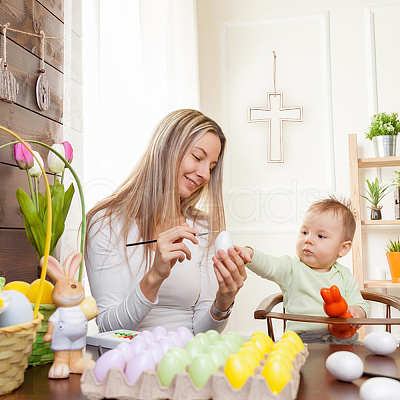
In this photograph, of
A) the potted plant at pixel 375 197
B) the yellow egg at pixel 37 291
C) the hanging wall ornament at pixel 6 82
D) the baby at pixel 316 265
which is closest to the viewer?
the yellow egg at pixel 37 291

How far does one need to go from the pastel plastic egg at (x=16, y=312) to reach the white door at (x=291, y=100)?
8.96ft

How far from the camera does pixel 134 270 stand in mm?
1582

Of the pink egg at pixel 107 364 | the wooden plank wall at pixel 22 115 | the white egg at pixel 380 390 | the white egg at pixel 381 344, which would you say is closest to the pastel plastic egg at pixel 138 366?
the pink egg at pixel 107 364

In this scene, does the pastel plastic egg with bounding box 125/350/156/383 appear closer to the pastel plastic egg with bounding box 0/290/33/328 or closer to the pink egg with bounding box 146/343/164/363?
the pink egg with bounding box 146/343/164/363

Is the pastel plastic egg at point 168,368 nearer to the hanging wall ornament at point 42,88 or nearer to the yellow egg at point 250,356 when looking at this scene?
the yellow egg at point 250,356

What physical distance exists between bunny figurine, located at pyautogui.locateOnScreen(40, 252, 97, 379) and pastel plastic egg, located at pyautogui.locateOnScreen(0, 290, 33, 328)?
5 centimetres

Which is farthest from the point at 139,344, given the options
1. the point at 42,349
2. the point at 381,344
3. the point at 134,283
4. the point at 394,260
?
the point at 394,260

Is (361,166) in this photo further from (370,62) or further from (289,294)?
(289,294)

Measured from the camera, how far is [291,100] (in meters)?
3.46

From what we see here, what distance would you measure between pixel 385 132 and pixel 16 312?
280 centimetres

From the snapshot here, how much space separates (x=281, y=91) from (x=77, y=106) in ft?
6.99

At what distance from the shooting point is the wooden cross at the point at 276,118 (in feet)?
11.2

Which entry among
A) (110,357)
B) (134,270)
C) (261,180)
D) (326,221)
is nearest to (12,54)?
(134,270)

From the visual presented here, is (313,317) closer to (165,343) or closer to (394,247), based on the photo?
(165,343)
